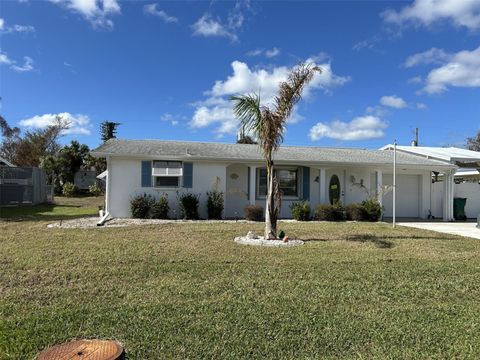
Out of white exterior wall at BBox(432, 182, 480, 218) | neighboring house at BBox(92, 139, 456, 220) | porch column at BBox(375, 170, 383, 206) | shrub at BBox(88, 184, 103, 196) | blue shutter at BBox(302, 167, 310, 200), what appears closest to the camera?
neighboring house at BBox(92, 139, 456, 220)

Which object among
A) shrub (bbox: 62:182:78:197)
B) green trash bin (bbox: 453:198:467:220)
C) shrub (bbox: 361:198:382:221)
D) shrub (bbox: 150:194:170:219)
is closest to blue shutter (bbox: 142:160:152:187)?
shrub (bbox: 150:194:170:219)

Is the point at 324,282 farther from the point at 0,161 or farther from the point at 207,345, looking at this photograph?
the point at 0,161

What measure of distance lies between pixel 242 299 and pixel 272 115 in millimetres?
5879

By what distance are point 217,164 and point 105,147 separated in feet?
14.9

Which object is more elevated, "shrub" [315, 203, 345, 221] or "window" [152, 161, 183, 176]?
"window" [152, 161, 183, 176]

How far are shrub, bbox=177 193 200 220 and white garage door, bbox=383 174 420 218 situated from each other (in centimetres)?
889

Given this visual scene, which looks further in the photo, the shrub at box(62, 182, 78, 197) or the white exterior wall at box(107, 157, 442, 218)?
the shrub at box(62, 182, 78, 197)

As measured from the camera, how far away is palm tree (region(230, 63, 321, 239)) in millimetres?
9852

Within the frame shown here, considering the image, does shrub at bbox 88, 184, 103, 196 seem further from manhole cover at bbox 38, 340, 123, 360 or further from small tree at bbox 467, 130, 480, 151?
→ small tree at bbox 467, 130, 480, 151

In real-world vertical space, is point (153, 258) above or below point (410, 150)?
below

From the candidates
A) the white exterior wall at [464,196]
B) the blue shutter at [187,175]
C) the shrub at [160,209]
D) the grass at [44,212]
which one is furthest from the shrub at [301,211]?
the grass at [44,212]

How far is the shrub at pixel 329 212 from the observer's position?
15302 mm

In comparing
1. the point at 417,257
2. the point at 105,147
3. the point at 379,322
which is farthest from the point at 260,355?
the point at 105,147

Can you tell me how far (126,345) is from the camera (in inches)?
146
